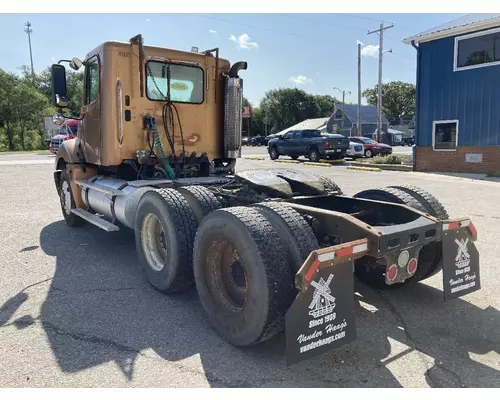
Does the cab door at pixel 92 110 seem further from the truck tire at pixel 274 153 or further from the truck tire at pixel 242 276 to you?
the truck tire at pixel 274 153

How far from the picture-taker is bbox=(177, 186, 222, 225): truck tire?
4125mm

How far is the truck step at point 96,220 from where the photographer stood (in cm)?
520

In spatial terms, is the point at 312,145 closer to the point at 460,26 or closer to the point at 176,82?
the point at 460,26

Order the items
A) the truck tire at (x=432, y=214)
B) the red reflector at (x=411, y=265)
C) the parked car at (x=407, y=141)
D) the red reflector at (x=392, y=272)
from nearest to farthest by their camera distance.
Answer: the red reflector at (x=392, y=272), the red reflector at (x=411, y=265), the truck tire at (x=432, y=214), the parked car at (x=407, y=141)

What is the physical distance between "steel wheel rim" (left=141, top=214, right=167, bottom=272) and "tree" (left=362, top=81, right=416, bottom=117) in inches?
3585

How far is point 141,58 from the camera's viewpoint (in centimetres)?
563

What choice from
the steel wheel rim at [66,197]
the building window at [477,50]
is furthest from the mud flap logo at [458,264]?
the building window at [477,50]

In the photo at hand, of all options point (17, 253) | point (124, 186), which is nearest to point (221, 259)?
point (124, 186)

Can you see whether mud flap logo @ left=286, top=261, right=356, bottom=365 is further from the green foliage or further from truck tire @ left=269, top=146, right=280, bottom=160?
the green foliage

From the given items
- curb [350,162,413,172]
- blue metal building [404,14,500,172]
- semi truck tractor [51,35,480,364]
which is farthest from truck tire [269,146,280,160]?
semi truck tractor [51,35,480,364]

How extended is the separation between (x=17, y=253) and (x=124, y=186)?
5.74 ft

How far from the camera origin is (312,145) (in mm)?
23578

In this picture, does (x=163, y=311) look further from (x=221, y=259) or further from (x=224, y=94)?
(x=224, y=94)

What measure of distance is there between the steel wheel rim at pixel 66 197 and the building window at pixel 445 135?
15.3m
